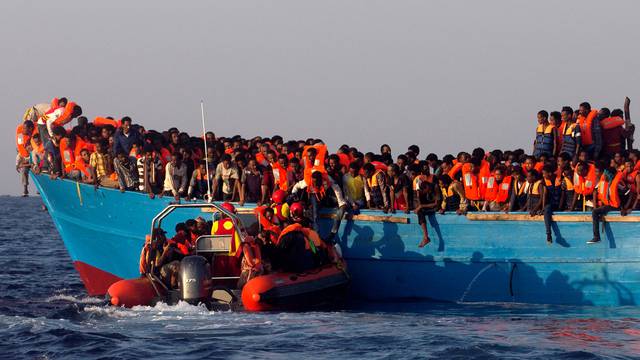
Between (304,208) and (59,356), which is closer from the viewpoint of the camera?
(59,356)

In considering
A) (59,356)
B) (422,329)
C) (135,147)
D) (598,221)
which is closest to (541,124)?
(598,221)

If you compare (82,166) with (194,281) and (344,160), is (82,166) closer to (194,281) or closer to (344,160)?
(344,160)

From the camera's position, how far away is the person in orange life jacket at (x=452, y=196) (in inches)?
884

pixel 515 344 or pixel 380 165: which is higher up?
pixel 380 165

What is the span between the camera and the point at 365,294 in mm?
23766

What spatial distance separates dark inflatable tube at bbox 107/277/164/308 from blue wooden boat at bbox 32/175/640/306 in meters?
3.98

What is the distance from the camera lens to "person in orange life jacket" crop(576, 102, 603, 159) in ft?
76.0

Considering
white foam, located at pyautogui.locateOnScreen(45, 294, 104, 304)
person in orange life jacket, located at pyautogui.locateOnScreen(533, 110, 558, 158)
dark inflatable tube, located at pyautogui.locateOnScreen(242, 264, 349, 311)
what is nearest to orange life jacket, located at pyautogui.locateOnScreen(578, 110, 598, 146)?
person in orange life jacket, located at pyautogui.locateOnScreen(533, 110, 558, 158)

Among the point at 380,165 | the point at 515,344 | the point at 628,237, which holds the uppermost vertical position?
the point at 380,165

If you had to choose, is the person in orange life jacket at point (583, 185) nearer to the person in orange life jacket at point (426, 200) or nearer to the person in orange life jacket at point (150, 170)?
the person in orange life jacket at point (426, 200)

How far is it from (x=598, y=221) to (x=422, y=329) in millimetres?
4813

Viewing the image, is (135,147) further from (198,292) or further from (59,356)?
(59,356)

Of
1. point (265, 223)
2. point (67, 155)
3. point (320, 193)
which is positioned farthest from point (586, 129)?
point (67, 155)

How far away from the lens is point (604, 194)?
21.1m
